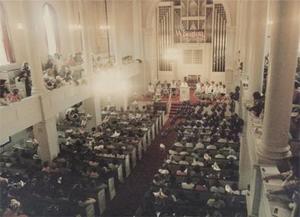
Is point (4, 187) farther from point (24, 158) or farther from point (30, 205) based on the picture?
point (24, 158)

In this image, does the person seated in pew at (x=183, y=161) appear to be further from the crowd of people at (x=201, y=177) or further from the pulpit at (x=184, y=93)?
the pulpit at (x=184, y=93)

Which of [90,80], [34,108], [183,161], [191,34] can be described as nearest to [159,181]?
[183,161]

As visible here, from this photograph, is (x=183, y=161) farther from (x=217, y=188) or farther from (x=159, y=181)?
(x=217, y=188)

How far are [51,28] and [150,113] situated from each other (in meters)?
8.78

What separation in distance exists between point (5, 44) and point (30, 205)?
423 inches

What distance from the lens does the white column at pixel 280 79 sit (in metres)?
5.93

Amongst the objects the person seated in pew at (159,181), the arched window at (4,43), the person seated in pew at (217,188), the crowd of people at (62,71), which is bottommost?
the person seated in pew at (159,181)

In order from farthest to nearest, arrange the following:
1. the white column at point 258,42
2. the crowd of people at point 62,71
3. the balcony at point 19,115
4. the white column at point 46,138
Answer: the crowd of people at point 62,71 < the white column at point 46,138 < the balcony at point 19,115 < the white column at point 258,42

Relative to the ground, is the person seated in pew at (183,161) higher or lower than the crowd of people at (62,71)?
lower

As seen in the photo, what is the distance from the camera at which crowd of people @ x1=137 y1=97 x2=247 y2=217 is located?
939 cm

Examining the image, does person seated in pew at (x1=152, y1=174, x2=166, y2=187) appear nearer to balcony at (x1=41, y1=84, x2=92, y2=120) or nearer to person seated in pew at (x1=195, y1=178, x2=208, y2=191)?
person seated in pew at (x1=195, y1=178, x2=208, y2=191)

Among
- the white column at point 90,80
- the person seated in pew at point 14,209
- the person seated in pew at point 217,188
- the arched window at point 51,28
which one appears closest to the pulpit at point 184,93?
the white column at point 90,80

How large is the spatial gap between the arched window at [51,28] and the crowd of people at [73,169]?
18.6 feet

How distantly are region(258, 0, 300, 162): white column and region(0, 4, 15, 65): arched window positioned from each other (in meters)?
15.3
